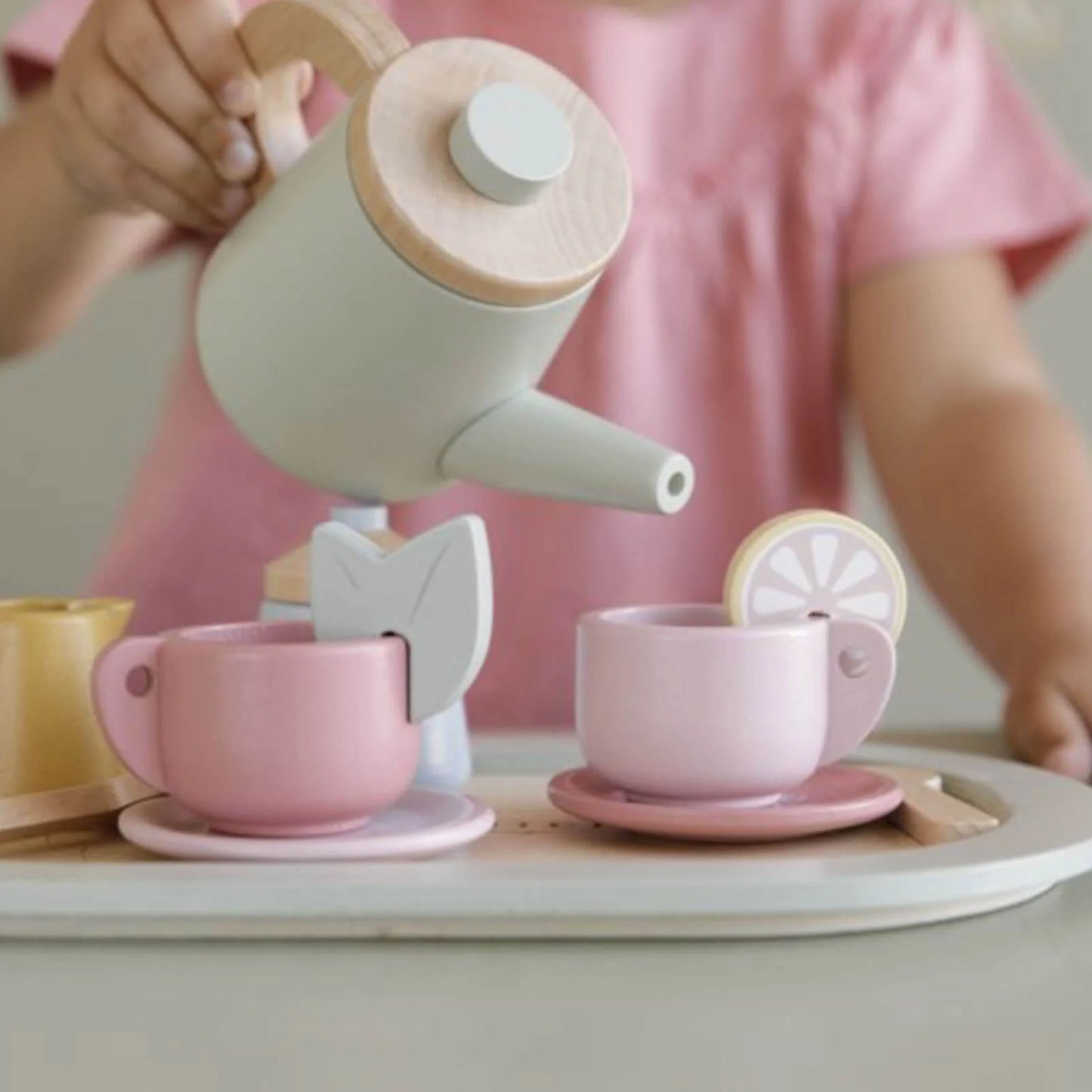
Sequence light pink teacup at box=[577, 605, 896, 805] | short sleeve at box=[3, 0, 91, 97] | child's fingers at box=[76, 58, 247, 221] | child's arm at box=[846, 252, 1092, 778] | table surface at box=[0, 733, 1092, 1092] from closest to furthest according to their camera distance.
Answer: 1. table surface at box=[0, 733, 1092, 1092]
2. light pink teacup at box=[577, 605, 896, 805]
3. child's fingers at box=[76, 58, 247, 221]
4. child's arm at box=[846, 252, 1092, 778]
5. short sleeve at box=[3, 0, 91, 97]

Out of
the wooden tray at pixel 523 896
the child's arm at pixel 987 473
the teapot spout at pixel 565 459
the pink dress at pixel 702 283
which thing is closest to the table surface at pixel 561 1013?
the wooden tray at pixel 523 896

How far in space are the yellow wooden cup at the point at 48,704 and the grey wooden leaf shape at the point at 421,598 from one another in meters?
0.07

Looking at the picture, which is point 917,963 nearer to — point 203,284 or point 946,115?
point 203,284

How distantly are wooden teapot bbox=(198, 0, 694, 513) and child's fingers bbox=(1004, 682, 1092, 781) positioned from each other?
0.19 metres

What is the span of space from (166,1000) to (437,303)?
0.17 meters

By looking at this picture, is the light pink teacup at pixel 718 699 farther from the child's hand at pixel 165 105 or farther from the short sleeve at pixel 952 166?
the short sleeve at pixel 952 166

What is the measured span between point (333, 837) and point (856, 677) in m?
0.13

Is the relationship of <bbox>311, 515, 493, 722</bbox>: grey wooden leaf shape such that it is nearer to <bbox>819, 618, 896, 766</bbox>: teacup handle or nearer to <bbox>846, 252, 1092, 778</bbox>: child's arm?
<bbox>819, 618, 896, 766</bbox>: teacup handle

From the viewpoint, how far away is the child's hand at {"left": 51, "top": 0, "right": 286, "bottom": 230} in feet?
1.56

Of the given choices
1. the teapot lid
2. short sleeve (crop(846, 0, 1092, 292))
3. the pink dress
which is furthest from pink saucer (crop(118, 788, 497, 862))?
short sleeve (crop(846, 0, 1092, 292))

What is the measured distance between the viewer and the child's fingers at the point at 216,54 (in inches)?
18.6

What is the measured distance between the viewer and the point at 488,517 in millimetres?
884

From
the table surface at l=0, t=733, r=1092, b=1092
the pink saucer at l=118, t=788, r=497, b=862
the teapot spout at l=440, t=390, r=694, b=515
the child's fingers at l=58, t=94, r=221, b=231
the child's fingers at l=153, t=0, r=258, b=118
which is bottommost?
the table surface at l=0, t=733, r=1092, b=1092

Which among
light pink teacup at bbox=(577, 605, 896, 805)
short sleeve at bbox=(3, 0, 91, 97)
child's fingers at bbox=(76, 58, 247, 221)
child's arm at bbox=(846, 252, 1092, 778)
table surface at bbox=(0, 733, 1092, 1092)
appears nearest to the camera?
table surface at bbox=(0, 733, 1092, 1092)
